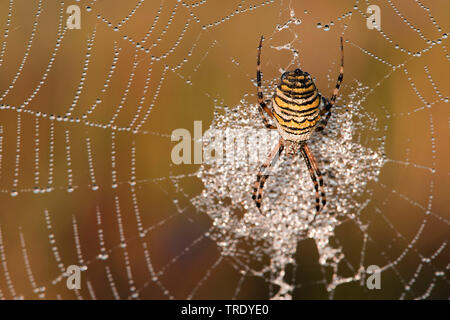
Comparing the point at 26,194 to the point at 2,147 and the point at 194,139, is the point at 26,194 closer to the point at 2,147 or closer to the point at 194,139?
the point at 2,147

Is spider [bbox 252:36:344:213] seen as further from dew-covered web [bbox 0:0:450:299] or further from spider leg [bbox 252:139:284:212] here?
dew-covered web [bbox 0:0:450:299]

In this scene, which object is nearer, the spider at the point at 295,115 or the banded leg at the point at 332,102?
the spider at the point at 295,115

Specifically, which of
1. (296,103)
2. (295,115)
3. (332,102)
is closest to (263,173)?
(332,102)

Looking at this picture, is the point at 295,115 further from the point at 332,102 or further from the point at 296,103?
the point at 332,102

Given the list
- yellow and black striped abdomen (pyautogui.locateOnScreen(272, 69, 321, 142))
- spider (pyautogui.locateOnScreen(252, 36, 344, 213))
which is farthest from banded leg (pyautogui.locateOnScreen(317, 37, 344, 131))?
yellow and black striped abdomen (pyautogui.locateOnScreen(272, 69, 321, 142))

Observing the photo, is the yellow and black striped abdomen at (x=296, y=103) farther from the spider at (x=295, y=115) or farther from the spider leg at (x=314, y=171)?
the spider leg at (x=314, y=171)

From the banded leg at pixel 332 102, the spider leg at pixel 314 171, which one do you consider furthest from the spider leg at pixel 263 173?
the banded leg at pixel 332 102

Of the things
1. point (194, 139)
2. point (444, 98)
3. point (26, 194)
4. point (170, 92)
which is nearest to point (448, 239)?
point (444, 98)
